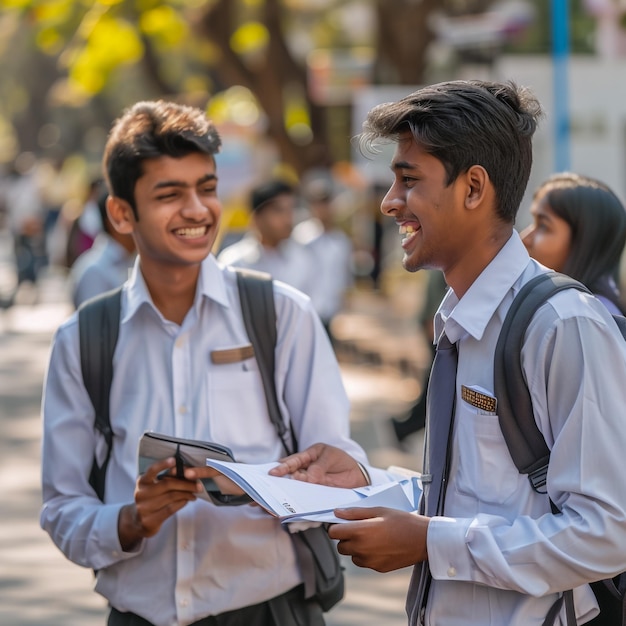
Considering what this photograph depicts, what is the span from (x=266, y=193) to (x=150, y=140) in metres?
6.73

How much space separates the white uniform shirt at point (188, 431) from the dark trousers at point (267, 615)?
6cm

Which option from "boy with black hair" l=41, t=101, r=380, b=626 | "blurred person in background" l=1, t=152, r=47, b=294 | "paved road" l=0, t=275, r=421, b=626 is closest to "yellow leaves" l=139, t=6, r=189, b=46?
"blurred person in background" l=1, t=152, r=47, b=294

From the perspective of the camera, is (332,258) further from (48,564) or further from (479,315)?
(479,315)

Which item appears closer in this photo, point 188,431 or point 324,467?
point 324,467

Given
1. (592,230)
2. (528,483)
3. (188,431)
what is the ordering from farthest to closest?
(592,230) → (188,431) → (528,483)

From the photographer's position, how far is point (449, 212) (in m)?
2.67

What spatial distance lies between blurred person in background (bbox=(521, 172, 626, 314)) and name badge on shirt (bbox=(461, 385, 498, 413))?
4.75 feet

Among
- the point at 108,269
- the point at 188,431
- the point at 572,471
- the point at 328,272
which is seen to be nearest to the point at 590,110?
the point at 328,272

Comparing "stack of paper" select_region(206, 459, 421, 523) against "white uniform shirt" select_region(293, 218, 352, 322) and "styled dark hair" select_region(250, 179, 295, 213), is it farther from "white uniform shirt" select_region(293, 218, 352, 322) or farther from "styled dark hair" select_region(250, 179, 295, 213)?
"white uniform shirt" select_region(293, 218, 352, 322)

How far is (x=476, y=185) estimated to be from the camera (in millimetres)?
2654

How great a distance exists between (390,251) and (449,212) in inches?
879

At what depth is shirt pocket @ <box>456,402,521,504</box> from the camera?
258 cm

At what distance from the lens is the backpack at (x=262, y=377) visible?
11.4 ft

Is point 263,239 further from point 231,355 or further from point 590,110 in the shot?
point 231,355
